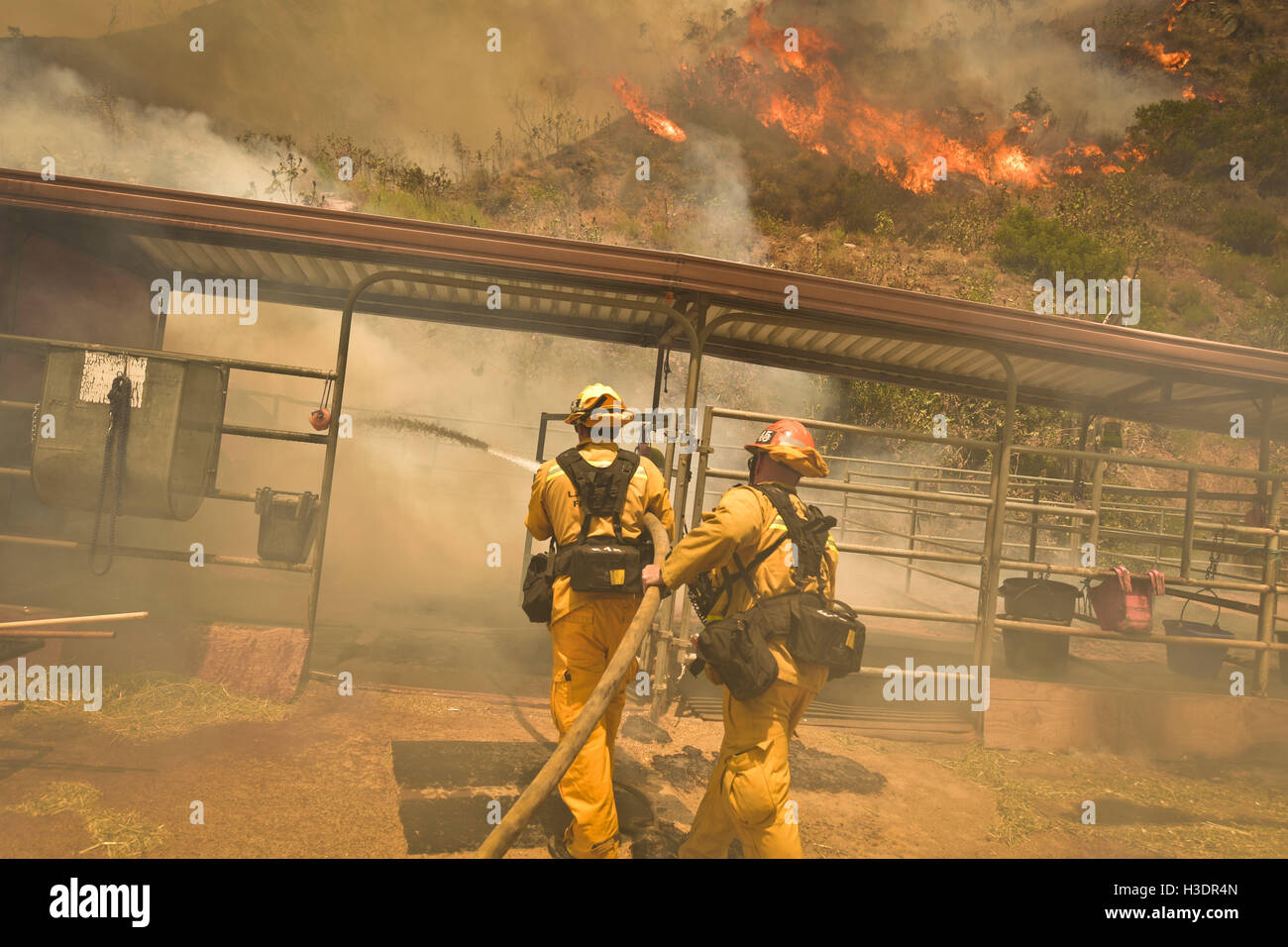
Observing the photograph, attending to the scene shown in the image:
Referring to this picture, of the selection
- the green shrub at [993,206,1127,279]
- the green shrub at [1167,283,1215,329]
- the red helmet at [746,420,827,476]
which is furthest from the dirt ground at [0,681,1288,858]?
the green shrub at [1167,283,1215,329]

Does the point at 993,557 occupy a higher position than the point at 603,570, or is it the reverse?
the point at 993,557

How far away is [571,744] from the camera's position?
262 cm

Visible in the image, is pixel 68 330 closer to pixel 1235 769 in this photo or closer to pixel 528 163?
pixel 1235 769

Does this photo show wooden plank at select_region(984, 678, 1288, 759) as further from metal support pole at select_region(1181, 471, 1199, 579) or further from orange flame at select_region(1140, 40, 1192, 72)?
orange flame at select_region(1140, 40, 1192, 72)

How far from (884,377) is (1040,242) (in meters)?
34.6

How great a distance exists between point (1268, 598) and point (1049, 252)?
34.3m

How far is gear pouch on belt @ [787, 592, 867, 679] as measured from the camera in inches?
116

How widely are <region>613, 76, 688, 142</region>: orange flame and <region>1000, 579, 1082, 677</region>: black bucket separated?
57.0 m

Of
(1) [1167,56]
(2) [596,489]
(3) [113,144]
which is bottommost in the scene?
(2) [596,489]

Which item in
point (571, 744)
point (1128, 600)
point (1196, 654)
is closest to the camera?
point (571, 744)

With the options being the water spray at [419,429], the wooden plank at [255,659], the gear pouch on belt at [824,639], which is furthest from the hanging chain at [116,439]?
the water spray at [419,429]

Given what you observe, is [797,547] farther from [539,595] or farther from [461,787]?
[461,787]

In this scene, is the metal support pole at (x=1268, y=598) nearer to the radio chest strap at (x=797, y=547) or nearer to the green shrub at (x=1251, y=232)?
the radio chest strap at (x=797, y=547)

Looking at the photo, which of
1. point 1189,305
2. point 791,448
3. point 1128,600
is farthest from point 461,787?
point 1189,305
